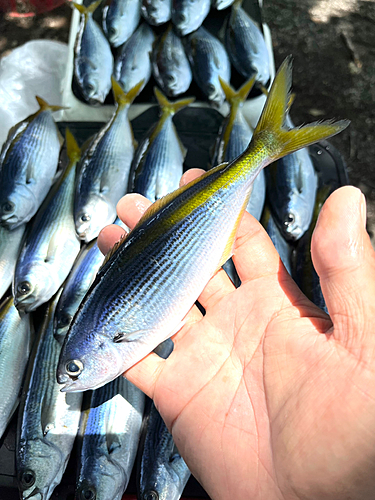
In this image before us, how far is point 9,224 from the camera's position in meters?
2.48

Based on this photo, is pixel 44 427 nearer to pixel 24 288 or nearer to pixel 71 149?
pixel 24 288

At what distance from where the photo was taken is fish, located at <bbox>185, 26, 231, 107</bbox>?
3102 mm

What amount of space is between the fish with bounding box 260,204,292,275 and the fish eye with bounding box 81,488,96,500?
5.26ft

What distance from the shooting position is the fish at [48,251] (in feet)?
7.34

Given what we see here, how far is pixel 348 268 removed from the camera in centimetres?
136

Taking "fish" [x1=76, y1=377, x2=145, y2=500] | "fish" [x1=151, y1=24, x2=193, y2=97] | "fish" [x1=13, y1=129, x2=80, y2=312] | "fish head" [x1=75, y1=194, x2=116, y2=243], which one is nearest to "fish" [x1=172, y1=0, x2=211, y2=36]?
"fish" [x1=151, y1=24, x2=193, y2=97]

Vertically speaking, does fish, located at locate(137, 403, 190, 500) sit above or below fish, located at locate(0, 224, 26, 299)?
below

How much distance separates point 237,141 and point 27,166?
1458mm

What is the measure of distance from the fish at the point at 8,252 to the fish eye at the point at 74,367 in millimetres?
1156

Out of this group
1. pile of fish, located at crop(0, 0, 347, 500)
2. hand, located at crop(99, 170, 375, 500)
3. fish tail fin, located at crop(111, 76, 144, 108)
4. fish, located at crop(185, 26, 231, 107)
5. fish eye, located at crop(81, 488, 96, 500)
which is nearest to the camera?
hand, located at crop(99, 170, 375, 500)

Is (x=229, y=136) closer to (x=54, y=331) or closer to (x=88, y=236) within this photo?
(x=88, y=236)

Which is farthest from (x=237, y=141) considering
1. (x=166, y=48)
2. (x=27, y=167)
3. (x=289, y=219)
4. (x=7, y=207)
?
(x=7, y=207)

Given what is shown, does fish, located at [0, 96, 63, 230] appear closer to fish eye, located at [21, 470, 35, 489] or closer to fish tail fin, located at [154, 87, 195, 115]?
fish tail fin, located at [154, 87, 195, 115]

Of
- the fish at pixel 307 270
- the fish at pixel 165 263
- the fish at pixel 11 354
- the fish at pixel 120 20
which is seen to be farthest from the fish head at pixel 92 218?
the fish at pixel 120 20
